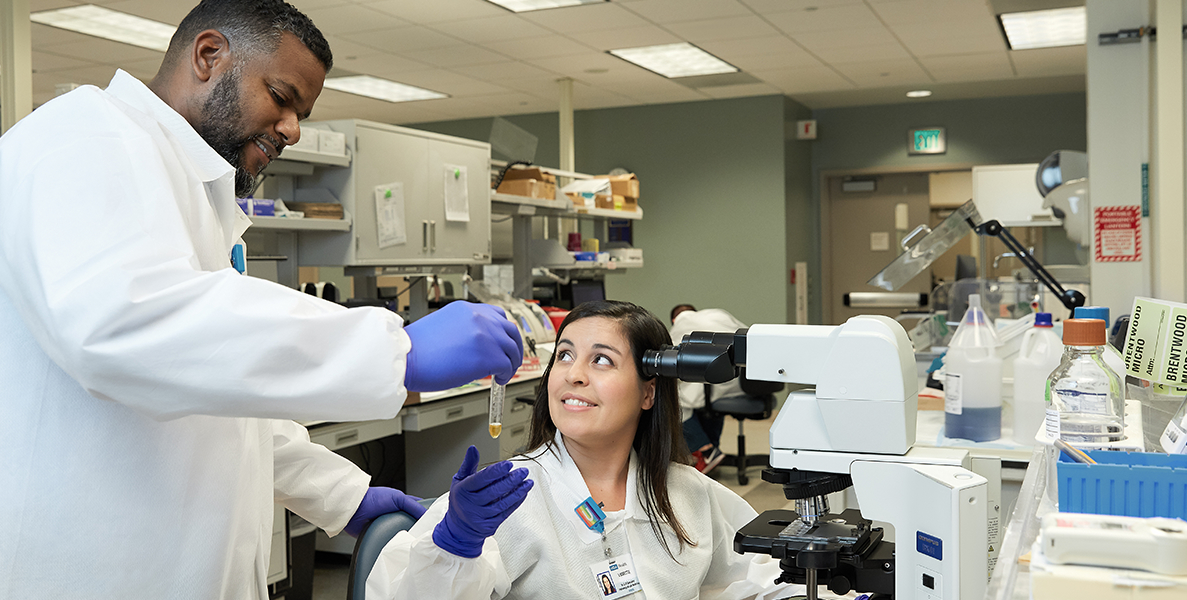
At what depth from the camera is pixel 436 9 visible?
189 inches

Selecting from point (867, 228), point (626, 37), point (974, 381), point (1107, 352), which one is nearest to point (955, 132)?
point (867, 228)

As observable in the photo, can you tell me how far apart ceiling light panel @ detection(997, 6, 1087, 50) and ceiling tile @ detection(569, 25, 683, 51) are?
1899 millimetres

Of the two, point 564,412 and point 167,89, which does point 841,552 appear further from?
point 167,89

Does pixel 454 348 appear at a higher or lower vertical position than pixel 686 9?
lower

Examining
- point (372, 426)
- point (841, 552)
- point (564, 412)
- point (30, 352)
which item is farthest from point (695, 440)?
point (30, 352)

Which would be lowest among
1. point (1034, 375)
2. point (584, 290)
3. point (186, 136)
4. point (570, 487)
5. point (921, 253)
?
point (570, 487)

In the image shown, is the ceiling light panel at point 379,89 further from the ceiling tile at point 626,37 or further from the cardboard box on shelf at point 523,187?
the cardboard box on shelf at point 523,187

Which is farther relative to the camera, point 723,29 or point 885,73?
point 885,73

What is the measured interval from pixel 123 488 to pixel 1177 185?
9.10 ft

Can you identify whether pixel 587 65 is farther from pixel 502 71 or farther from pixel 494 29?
pixel 494 29

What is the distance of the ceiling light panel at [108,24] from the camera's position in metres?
4.77

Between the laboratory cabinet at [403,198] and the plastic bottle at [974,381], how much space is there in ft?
8.28

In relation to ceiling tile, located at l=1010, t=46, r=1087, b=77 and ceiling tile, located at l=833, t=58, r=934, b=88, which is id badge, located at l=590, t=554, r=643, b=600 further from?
ceiling tile, located at l=1010, t=46, r=1087, b=77

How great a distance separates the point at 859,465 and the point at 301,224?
2.87m
